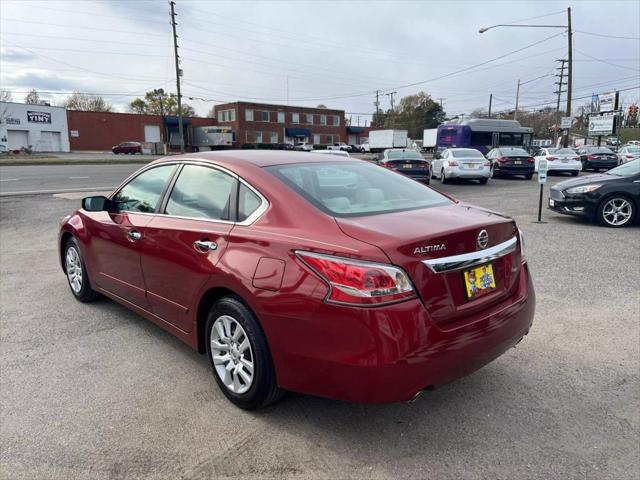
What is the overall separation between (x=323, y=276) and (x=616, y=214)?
8851 mm

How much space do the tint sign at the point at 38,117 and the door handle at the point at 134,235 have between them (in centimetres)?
6178

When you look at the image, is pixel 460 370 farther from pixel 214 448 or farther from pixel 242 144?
pixel 242 144

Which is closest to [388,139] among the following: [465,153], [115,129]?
[115,129]

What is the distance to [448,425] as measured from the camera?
2.87 m

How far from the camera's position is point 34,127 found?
55.6 m

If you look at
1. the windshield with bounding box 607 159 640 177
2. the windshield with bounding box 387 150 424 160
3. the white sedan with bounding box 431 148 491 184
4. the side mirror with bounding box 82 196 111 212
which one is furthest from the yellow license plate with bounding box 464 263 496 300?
the white sedan with bounding box 431 148 491 184

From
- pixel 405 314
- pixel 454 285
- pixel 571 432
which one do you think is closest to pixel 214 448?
pixel 405 314

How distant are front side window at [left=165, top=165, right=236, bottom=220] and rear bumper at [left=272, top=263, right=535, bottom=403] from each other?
101cm

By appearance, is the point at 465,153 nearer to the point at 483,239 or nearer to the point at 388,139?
the point at 483,239

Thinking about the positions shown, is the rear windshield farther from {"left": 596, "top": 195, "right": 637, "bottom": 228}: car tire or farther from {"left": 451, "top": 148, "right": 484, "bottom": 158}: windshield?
{"left": 451, "top": 148, "right": 484, "bottom": 158}: windshield

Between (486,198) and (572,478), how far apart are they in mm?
13052

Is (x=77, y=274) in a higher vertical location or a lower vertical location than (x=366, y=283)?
lower

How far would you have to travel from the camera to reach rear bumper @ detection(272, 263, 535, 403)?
2.34 meters

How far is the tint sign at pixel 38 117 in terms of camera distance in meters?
55.1
